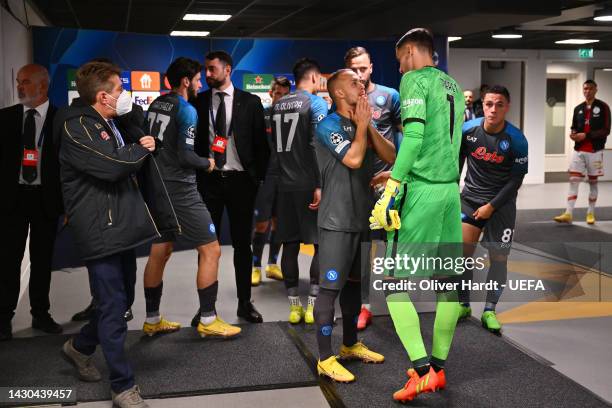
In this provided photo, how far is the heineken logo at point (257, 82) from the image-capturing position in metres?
7.43

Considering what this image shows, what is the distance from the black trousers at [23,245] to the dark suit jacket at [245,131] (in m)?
1.05

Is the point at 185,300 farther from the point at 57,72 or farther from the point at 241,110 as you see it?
the point at 57,72

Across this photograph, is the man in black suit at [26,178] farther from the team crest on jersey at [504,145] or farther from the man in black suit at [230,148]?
the team crest on jersey at [504,145]

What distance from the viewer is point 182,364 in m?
3.62

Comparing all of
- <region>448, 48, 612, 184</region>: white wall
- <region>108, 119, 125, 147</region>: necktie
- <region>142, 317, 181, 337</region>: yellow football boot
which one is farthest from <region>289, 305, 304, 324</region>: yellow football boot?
<region>448, 48, 612, 184</region>: white wall

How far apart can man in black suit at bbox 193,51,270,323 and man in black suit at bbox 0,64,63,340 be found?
2.99 ft

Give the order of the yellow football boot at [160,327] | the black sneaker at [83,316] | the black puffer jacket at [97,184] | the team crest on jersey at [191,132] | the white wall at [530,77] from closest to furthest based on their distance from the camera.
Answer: the black puffer jacket at [97,184], the team crest on jersey at [191,132], the yellow football boot at [160,327], the black sneaker at [83,316], the white wall at [530,77]

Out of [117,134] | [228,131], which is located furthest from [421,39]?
[228,131]

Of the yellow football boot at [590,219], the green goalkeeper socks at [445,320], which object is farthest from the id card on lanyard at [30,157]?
the yellow football boot at [590,219]

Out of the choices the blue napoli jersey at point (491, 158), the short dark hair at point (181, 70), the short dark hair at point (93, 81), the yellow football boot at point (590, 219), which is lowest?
the yellow football boot at point (590, 219)

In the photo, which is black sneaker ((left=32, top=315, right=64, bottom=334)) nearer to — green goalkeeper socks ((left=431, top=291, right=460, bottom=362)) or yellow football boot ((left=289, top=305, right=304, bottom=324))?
yellow football boot ((left=289, top=305, right=304, bottom=324))

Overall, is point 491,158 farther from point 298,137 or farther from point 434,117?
point 434,117

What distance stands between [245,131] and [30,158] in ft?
4.28

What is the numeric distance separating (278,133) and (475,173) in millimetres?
1287
